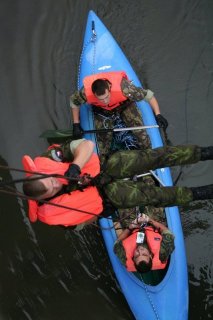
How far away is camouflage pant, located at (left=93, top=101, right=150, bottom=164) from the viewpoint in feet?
15.2

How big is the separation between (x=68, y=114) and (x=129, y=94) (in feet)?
4.73

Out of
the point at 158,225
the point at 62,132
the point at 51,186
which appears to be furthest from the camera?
the point at 62,132

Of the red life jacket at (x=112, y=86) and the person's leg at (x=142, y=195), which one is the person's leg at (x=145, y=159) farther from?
the red life jacket at (x=112, y=86)

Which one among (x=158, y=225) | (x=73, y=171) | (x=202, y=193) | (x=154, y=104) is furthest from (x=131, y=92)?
(x=73, y=171)

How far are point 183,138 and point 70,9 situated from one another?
2582 millimetres

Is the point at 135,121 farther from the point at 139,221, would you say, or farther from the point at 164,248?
the point at 164,248

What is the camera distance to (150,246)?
386cm

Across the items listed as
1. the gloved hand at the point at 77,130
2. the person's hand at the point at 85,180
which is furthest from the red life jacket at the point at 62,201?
the gloved hand at the point at 77,130

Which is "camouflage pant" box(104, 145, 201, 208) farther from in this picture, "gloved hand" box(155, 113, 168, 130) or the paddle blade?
the paddle blade

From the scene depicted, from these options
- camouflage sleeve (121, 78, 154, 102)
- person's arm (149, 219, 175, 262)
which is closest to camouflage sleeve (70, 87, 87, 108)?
camouflage sleeve (121, 78, 154, 102)

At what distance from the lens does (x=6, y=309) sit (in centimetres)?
480

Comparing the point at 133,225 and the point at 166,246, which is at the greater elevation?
the point at 133,225

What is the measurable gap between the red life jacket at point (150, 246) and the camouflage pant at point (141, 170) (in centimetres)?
37

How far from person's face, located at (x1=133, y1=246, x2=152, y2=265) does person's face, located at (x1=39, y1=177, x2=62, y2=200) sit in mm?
1101
